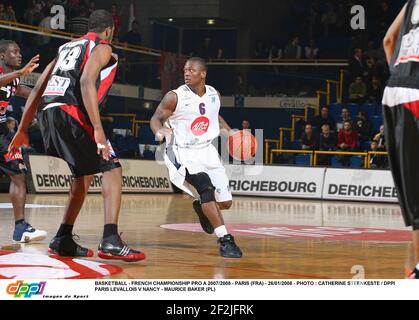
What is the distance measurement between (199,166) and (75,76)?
1.86 meters

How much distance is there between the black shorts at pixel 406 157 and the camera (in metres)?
4.78

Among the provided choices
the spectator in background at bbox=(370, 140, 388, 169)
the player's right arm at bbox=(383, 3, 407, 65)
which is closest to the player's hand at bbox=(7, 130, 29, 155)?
the player's right arm at bbox=(383, 3, 407, 65)

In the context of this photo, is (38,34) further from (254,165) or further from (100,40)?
(100,40)

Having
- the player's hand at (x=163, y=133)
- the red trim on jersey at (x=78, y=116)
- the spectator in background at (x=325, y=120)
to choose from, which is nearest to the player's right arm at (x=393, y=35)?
the red trim on jersey at (x=78, y=116)

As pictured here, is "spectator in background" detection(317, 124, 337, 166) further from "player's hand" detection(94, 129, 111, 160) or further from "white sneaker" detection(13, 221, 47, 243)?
"player's hand" detection(94, 129, 111, 160)

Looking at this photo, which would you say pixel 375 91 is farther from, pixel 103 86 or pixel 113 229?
pixel 113 229

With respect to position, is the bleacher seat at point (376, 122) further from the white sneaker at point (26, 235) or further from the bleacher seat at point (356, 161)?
the white sneaker at point (26, 235)

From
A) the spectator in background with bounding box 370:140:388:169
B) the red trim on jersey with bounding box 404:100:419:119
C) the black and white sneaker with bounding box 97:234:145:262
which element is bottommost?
the spectator in background with bounding box 370:140:388:169

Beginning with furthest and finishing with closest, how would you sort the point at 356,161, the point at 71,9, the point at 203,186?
the point at 71,9 → the point at 356,161 → the point at 203,186

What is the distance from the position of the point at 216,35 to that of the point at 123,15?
13.8 ft

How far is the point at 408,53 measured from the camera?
4855 mm

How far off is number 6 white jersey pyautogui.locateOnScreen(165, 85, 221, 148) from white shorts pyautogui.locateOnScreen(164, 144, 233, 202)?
3.5 inches

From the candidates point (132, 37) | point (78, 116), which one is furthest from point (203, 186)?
point (132, 37)

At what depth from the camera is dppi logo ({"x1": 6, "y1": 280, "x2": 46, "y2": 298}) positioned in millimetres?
4590
